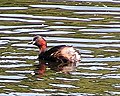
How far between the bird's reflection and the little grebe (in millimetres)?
183

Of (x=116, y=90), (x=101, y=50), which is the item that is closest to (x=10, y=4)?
(x=101, y=50)

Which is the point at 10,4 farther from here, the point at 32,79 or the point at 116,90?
the point at 116,90

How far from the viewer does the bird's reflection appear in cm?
1627

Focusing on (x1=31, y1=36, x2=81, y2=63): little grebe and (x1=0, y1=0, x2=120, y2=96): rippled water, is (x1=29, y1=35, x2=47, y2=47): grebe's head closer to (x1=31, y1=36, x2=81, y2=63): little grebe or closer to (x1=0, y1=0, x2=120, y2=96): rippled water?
(x1=31, y1=36, x2=81, y2=63): little grebe

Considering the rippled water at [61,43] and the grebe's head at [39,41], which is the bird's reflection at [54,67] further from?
the grebe's head at [39,41]

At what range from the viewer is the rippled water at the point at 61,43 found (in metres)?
14.5

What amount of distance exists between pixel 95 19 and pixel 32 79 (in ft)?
21.0

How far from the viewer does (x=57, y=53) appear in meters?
17.8

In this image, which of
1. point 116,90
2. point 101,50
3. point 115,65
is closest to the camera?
point 116,90

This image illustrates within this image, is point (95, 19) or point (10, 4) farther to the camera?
point (10, 4)

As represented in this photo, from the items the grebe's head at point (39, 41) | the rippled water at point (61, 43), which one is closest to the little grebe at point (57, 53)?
the grebe's head at point (39, 41)

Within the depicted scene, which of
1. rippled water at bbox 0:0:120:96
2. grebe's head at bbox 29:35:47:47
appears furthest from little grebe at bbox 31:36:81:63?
rippled water at bbox 0:0:120:96

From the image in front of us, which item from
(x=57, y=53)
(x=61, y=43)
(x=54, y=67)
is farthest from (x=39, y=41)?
(x=54, y=67)

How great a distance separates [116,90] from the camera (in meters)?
14.1
